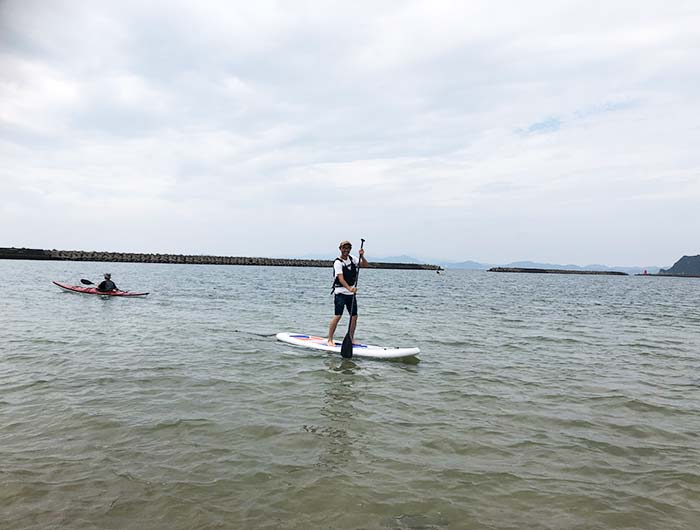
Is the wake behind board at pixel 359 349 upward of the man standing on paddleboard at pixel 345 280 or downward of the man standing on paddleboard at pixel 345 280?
downward

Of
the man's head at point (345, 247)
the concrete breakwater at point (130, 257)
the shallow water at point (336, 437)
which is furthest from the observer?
the concrete breakwater at point (130, 257)

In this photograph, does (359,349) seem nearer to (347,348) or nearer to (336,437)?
(347,348)

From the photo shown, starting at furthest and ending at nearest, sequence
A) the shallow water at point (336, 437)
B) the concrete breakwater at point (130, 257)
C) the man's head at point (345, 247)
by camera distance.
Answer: the concrete breakwater at point (130, 257)
the man's head at point (345, 247)
the shallow water at point (336, 437)

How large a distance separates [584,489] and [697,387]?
22.5 ft

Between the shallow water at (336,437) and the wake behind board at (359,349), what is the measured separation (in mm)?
399

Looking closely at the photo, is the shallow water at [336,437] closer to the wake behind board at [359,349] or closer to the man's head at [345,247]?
the wake behind board at [359,349]

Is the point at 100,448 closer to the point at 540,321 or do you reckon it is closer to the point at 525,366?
the point at 525,366

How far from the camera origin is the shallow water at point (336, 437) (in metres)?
4.38

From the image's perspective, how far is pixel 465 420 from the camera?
7098 millimetres

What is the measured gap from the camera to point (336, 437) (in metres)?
6.33

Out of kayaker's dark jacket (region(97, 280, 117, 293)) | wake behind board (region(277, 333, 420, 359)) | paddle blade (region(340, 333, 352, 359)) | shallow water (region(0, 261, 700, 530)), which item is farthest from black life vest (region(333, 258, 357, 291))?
kayaker's dark jacket (region(97, 280, 117, 293))

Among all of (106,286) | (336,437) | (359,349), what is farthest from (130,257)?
(336,437)

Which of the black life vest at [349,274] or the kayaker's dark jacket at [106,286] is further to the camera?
the kayaker's dark jacket at [106,286]

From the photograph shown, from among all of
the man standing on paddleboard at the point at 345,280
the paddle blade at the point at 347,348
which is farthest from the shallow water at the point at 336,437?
the man standing on paddleboard at the point at 345,280
